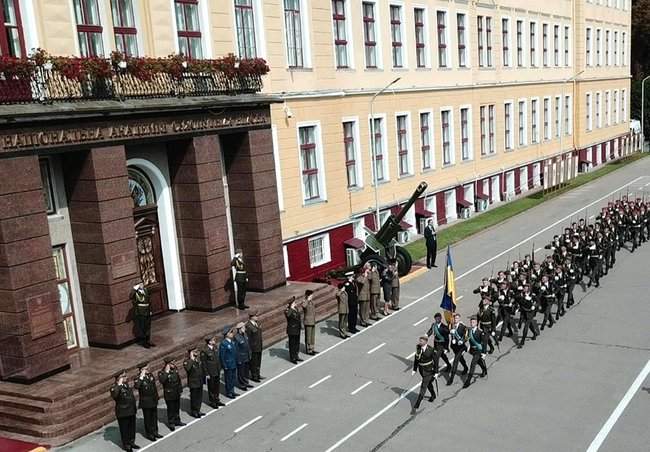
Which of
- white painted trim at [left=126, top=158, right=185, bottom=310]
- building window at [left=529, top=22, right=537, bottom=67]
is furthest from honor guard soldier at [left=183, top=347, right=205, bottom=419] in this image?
building window at [left=529, top=22, right=537, bottom=67]

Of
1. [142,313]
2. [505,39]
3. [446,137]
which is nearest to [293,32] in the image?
[142,313]

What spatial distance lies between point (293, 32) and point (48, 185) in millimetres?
11760

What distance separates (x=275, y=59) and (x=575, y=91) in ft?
118

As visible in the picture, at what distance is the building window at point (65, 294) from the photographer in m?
18.5

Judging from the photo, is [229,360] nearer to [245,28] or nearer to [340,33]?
[245,28]

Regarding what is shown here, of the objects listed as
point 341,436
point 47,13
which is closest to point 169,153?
point 47,13

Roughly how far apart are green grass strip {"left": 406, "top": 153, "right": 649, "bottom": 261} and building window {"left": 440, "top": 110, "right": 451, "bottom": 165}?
339 centimetres

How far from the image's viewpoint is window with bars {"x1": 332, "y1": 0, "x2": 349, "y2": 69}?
95.1 feet

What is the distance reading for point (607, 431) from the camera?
46.1ft

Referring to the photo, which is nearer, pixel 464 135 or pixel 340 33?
pixel 340 33

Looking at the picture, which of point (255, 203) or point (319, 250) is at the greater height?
point (255, 203)

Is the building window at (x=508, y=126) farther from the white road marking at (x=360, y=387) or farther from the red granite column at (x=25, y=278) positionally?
the red granite column at (x=25, y=278)

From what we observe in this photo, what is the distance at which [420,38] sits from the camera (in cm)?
3509

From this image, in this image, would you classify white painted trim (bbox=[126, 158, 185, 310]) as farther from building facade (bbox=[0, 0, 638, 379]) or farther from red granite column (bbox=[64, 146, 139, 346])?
red granite column (bbox=[64, 146, 139, 346])
